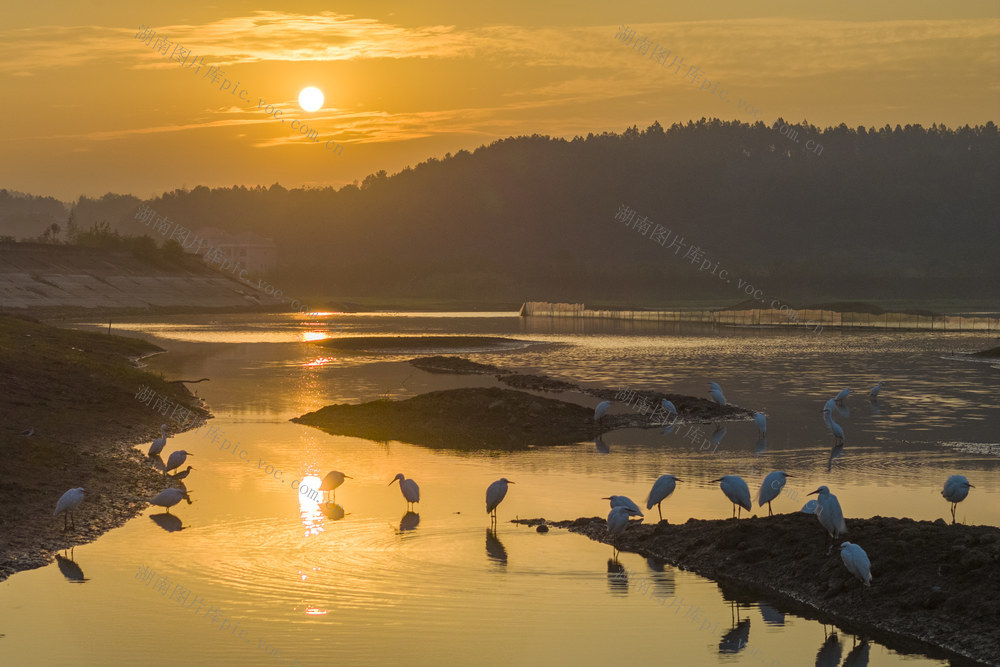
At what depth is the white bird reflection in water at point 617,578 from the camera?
14538 millimetres

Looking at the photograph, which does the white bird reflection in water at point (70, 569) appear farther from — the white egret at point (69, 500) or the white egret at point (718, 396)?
the white egret at point (718, 396)

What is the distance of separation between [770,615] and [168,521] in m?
9.55

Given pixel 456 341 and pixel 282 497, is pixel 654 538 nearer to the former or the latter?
pixel 282 497

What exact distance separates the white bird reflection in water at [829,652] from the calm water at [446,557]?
30 mm

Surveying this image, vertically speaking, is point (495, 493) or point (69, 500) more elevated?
point (69, 500)

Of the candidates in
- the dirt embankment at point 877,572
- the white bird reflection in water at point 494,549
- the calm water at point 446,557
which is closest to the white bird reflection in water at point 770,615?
the calm water at point 446,557

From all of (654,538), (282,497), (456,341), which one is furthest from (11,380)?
(456,341)

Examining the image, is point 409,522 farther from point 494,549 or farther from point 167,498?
point 167,498

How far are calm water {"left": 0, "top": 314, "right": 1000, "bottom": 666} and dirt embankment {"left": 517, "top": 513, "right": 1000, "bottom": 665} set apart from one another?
395 mm

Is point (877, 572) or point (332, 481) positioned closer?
point (877, 572)

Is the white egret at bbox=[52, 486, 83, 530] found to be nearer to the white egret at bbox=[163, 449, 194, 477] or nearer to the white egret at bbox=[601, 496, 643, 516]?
the white egret at bbox=[163, 449, 194, 477]

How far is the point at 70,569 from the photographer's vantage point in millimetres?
15117

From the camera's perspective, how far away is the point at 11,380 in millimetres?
29250

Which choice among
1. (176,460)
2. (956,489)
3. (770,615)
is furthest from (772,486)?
(176,460)
